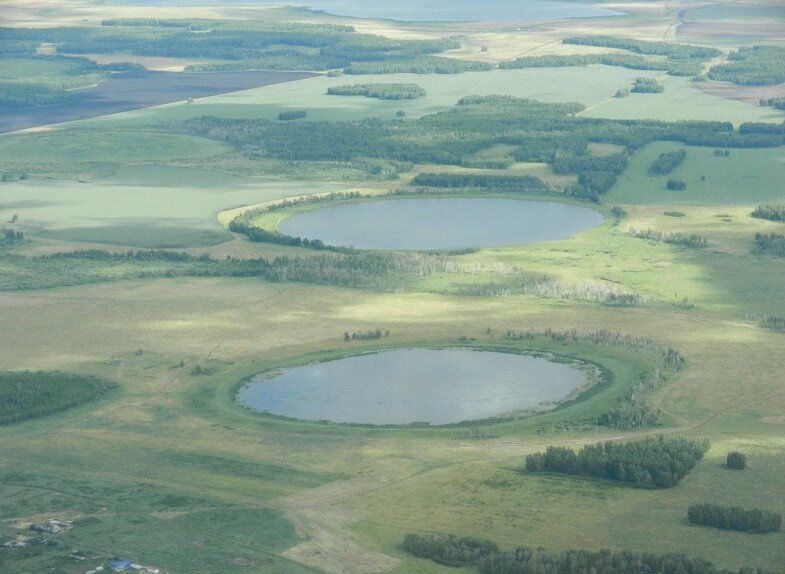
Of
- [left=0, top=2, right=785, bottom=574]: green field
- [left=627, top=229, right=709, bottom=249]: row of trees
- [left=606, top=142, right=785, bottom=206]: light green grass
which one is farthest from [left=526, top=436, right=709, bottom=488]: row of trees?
[left=606, top=142, right=785, bottom=206]: light green grass

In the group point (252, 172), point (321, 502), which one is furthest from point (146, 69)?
point (321, 502)

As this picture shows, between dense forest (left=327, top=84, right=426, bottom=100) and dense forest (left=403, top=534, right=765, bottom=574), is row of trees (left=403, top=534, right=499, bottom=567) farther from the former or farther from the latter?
dense forest (left=327, top=84, right=426, bottom=100)

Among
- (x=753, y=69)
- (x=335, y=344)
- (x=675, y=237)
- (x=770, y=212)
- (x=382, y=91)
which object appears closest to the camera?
(x=335, y=344)

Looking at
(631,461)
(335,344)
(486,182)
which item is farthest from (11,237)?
(631,461)

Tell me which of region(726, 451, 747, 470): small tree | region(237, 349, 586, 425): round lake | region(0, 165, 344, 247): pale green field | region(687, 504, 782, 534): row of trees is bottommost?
region(237, 349, 586, 425): round lake

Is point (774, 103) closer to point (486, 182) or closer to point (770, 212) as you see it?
point (486, 182)
